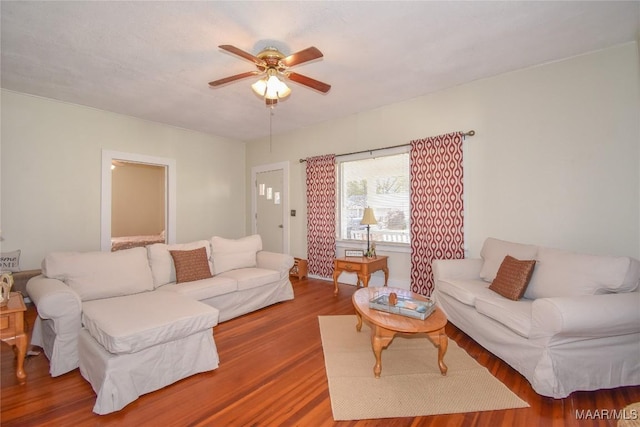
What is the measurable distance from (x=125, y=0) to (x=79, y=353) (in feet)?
8.67

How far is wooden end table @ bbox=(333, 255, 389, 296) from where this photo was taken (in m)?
3.86

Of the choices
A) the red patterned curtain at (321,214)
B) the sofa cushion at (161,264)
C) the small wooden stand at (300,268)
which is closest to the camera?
the sofa cushion at (161,264)

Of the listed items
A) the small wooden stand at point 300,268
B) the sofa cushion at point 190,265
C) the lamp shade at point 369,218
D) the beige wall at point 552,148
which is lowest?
the small wooden stand at point 300,268

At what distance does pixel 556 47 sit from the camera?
9.12 ft

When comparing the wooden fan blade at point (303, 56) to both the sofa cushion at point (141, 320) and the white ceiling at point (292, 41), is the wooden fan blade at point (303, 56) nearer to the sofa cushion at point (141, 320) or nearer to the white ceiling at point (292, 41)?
the white ceiling at point (292, 41)

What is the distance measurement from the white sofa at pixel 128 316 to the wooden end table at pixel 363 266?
1432mm

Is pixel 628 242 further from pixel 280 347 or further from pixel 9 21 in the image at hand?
pixel 9 21

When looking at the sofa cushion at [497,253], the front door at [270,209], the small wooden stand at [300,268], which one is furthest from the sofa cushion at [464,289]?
the front door at [270,209]

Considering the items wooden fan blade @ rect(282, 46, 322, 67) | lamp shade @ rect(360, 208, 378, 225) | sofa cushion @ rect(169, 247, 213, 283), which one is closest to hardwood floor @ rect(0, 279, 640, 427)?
sofa cushion @ rect(169, 247, 213, 283)

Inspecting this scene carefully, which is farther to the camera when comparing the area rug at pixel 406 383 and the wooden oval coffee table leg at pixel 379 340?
the wooden oval coffee table leg at pixel 379 340

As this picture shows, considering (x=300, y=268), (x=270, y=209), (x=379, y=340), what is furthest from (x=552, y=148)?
(x=270, y=209)

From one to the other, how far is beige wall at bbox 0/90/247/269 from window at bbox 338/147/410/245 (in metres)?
3.00

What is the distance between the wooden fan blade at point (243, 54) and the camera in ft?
6.84

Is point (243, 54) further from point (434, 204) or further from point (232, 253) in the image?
point (434, 204)
